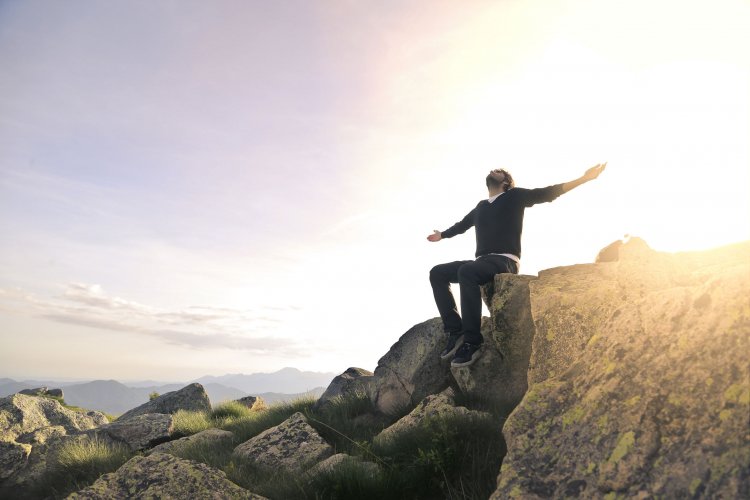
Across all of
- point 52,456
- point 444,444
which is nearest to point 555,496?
point 444,444

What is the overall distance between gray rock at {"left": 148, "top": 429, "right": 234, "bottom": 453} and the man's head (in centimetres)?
854

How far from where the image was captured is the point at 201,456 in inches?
366

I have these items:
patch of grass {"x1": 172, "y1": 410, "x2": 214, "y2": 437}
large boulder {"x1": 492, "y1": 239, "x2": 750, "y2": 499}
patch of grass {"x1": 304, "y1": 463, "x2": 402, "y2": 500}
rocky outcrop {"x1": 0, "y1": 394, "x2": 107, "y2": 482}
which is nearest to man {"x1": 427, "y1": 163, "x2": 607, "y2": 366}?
patch of grass {"x1": 304, "y1": 463, "x2": 402, "y2": 500}

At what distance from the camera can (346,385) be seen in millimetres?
15961

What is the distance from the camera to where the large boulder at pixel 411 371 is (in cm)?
1070

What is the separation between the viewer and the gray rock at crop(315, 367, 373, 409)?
13.7 metres

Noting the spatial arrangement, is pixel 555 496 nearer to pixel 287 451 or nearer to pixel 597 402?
pixel 597 402

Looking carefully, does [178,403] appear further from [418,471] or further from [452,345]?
[418,471]

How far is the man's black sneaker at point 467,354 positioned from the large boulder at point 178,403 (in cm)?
1437

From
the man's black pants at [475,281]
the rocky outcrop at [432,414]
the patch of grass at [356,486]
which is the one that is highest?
the man's black pants at [475,281]

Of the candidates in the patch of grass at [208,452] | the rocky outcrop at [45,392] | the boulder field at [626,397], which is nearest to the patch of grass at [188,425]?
the patch of grass at [208,452]

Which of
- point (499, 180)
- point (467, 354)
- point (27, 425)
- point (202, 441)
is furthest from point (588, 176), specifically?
point (27, 425)

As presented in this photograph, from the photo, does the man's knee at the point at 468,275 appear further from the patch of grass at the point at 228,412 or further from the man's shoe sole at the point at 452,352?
the patch of grass at the point at 228,412

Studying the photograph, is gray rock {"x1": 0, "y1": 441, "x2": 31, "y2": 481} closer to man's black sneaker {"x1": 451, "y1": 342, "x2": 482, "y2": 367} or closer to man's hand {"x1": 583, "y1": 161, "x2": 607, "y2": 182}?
man's black sneaker {"x1": 451, "y1": 342, "x2": 482, "y2": 367}
